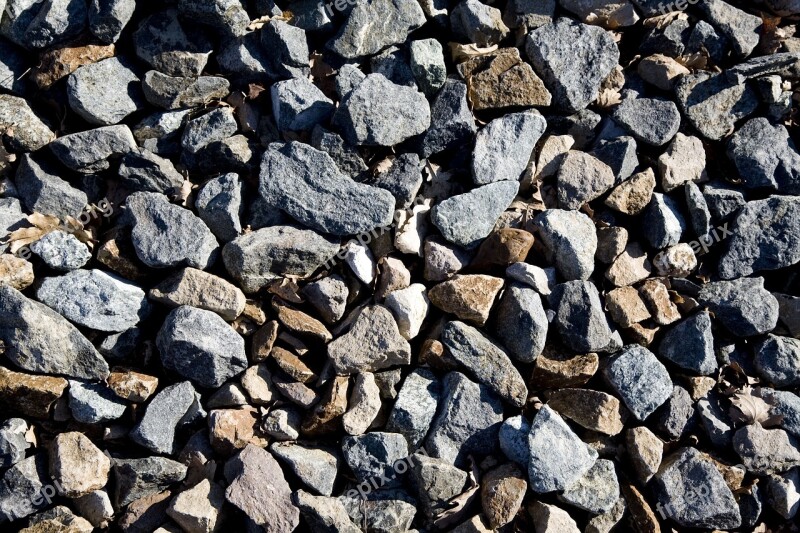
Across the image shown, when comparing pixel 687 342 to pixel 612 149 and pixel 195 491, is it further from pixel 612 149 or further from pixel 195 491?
→ pixel 195 491

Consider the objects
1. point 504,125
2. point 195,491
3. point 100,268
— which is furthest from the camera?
point 504,125

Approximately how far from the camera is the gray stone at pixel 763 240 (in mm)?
4355

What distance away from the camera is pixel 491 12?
4543 millimetres

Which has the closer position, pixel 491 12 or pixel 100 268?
pixel 100 268

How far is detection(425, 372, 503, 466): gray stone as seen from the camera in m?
3.95

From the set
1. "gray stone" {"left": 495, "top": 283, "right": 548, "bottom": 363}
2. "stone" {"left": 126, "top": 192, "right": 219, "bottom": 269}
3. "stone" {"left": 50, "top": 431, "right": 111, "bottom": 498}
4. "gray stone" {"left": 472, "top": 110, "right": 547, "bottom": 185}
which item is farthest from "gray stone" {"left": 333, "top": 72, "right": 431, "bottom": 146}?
"stone" {"left": 50, "top": 431, "right": 111, "bottom": 498}

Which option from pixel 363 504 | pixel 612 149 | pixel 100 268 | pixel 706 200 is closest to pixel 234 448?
pixel 363 504

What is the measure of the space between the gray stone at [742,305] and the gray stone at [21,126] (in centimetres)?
389

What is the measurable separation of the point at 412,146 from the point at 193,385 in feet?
6.00

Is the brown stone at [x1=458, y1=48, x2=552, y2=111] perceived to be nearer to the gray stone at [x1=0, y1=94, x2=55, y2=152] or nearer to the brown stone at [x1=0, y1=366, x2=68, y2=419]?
the gray stone at [x1=0, y1=94, x2=55, y2=152]

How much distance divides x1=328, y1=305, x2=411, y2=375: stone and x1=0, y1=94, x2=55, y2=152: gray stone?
80.5 inches

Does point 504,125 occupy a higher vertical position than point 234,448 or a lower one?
higher

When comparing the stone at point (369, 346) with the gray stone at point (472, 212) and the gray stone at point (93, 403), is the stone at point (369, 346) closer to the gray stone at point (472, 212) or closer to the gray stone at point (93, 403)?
the gray stone at point (472, 212)

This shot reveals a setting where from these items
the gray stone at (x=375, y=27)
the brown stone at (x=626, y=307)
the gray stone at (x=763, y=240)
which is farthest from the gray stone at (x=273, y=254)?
the gray stone at (x=763, y=240)
